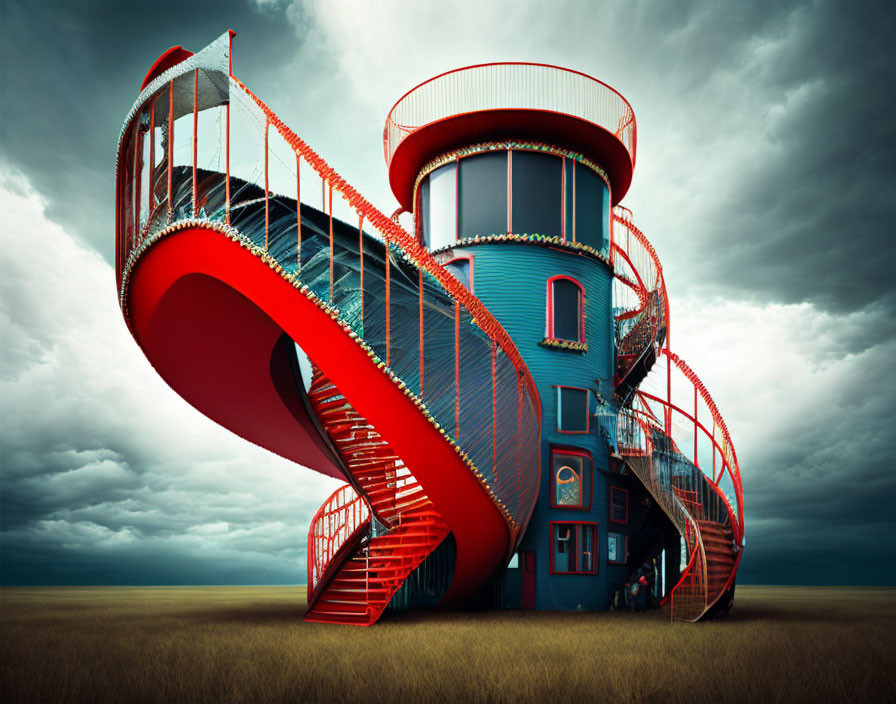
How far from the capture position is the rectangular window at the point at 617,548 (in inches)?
803

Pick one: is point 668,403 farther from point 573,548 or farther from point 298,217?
point 298,217

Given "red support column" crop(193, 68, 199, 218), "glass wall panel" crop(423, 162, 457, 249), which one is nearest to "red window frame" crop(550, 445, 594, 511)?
"glass wall panel" crop(423, 162, 457, 249)

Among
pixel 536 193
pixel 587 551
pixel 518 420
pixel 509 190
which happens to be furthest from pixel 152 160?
pixel 587 551

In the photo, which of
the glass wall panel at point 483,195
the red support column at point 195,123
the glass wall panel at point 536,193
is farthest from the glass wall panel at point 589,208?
the red support column at point 195,123

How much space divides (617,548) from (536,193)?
9.21 m

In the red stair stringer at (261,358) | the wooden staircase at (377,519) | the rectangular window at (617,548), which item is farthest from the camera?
the rectangular window at (617,548)

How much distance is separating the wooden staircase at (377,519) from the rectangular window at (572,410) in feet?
15.2

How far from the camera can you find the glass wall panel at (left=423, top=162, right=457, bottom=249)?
21641 millimetres

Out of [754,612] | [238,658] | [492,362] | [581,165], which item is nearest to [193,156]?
[492,362]

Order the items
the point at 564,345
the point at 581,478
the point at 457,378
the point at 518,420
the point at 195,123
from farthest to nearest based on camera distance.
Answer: the point at 564,345 → the point at 581,478 → the point at 518,420 → the point at 457,378 → the point at 195,123

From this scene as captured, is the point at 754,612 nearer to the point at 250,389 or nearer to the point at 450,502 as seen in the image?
the point at 450,502

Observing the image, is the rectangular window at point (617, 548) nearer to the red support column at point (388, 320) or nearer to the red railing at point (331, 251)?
the red railing at point (331, 251)

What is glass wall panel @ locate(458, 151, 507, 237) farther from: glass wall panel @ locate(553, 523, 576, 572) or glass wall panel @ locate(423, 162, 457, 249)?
glass wall panel @ locate(553, 523, 576, 572)

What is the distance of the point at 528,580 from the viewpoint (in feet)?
63.3
